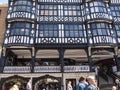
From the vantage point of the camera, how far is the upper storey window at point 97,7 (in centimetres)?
2552

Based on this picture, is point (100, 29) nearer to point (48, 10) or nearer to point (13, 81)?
point (48, 10)

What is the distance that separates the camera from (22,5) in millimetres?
25531

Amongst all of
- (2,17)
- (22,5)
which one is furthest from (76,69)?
(2,17)

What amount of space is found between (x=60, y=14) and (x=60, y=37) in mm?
3470

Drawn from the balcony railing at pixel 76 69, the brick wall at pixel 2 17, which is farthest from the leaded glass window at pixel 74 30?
the brick wall at pixel 2 17

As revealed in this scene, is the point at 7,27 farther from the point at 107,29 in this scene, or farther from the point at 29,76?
the point at 107,29

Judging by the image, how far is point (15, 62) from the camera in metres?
26.8

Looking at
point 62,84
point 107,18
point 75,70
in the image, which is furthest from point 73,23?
point 62,84

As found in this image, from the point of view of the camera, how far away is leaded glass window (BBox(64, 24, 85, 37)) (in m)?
24.7

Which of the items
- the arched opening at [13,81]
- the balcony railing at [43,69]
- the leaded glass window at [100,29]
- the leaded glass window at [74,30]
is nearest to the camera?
the arched opening at [13,81]

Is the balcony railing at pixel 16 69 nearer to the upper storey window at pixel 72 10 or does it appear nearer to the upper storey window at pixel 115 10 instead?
the upper storey window at pixel 72 10

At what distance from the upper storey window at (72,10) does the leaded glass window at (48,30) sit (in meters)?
2.51

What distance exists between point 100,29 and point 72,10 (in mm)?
4688

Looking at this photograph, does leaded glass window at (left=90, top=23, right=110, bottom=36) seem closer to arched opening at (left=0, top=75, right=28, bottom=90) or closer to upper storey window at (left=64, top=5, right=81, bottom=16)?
upper storey window at (left=64, top=5, right=81, bottom=16)
